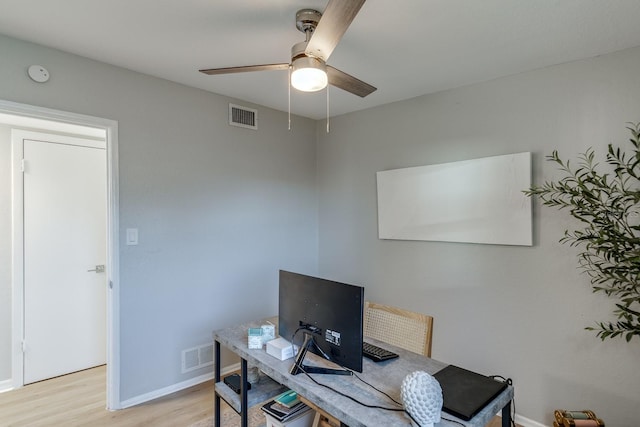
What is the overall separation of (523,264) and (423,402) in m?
1.64

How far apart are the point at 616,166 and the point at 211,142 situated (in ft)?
9.16

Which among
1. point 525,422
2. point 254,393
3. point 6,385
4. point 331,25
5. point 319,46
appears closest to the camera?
point 331,25

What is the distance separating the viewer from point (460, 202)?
8.45 ft

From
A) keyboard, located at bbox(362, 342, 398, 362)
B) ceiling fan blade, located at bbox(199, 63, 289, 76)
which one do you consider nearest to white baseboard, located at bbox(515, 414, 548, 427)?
keyboard, located at bbox(362, 342, 398, 362)

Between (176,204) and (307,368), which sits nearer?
(307,368)

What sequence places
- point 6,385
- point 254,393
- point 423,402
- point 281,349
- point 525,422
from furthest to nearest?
point 6,385 → point 525,422 → point 254,393 → point 281,349 → point 423,402

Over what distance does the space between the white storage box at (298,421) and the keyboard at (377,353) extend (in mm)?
436

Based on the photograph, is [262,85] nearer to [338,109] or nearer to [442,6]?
[338,109]

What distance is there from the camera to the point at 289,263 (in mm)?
3428

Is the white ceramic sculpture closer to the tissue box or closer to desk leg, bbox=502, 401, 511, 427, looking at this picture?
desk leg, bbox=502, 401, 511, 427

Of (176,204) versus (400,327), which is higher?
(176,204)

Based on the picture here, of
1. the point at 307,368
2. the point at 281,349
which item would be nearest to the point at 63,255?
the point at 281,349

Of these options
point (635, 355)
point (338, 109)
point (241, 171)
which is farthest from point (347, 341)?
point (338, 109)

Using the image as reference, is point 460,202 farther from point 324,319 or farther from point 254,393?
point 254,393
